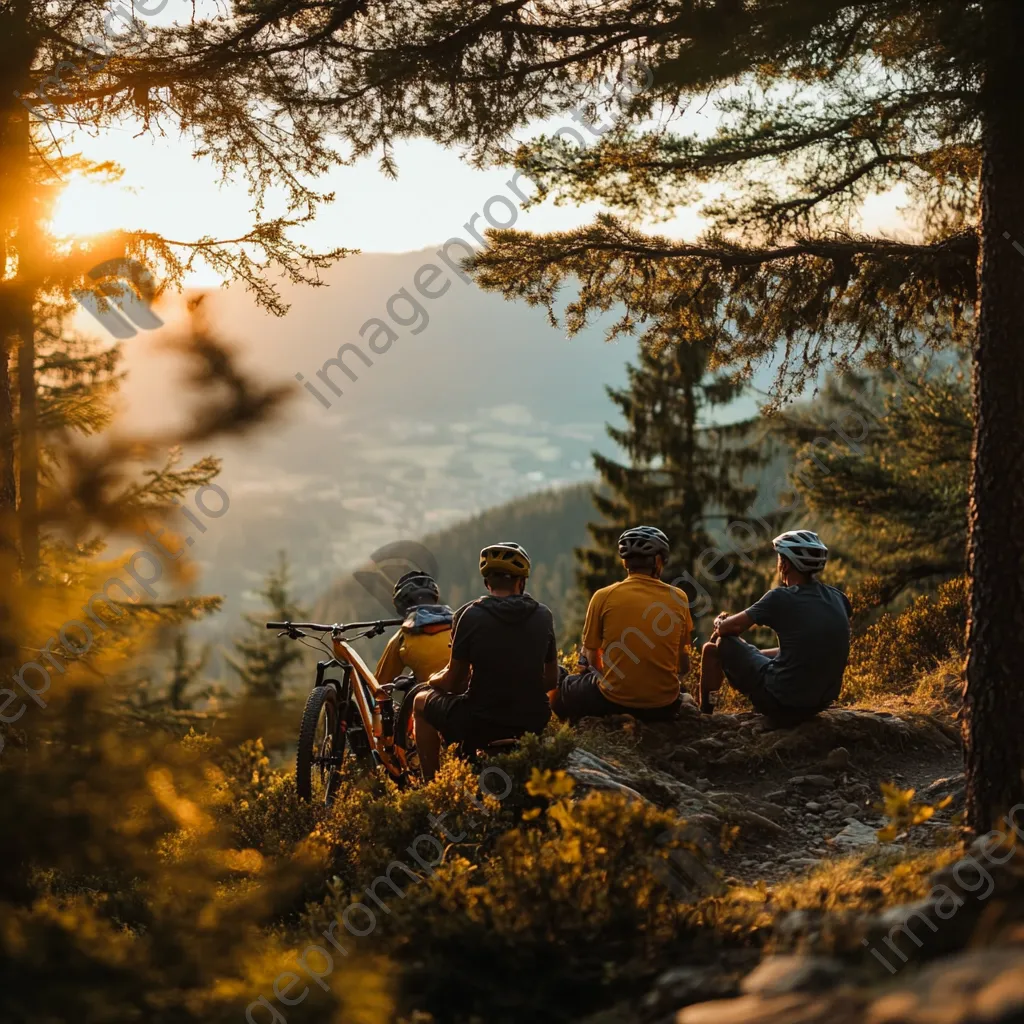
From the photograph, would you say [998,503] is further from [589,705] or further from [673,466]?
[673,466]

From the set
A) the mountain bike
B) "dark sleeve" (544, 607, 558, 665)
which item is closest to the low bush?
"dark sleeve" (544, 607, 558, 665)

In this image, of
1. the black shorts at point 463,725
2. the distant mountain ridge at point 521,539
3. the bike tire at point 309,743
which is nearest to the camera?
the black shorts at point 463,725

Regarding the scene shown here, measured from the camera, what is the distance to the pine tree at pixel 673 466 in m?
25.7

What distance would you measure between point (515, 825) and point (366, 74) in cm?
467

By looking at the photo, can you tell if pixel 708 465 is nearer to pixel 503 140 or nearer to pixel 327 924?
pixel 503 140

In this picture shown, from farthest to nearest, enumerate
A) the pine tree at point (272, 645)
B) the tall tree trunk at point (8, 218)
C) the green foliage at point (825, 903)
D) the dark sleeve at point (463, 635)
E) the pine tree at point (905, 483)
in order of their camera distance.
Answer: the pine tree at point (272, 645), the pine tree at point (905, 483), the dark sleeve at point (463, 635), the green foliage at point (825, 903), the tall tree trunk at point (8, 218)

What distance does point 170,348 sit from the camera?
9.44 ft

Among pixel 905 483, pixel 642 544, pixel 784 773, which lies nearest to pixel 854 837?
pixel 784 773

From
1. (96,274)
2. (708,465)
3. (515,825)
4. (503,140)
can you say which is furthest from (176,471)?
(708,465)

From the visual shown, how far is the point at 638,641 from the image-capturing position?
6.70m

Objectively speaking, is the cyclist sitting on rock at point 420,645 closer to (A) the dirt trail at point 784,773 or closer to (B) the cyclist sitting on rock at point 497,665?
(B) the cyclist sitting on rock at point 497,665

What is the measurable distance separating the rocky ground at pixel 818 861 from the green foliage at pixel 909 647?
217 centimetres

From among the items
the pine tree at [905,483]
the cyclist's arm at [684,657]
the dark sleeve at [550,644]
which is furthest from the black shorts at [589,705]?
the pine tree at [905,483]

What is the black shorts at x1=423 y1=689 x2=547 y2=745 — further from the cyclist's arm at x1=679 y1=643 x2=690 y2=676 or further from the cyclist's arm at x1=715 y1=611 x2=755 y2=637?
the cyclist's arm at x1=715 y1=611 x2=755 y2=637
